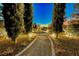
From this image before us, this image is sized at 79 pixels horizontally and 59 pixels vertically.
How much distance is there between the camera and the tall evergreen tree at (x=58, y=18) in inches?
175

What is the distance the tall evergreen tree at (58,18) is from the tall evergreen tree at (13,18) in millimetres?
504

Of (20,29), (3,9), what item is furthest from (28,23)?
(3,9)

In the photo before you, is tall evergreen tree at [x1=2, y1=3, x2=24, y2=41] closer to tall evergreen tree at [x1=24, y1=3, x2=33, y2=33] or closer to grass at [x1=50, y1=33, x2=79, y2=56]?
tall evergreen tree at [x1=24, y1=3, x2=33, y2=33]

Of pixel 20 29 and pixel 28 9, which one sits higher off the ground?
pixel 28 9

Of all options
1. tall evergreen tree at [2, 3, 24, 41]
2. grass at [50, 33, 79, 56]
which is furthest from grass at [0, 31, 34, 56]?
grass at [50, 33, 79, 56]

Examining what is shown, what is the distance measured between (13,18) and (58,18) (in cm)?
69

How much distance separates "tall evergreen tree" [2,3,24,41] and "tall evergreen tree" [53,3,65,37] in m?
0.50

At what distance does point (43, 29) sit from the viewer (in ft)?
14.8

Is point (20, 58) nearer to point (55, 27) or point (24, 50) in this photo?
point (24, 50)

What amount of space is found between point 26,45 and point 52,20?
0.54 meters

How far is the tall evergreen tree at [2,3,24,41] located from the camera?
173 inches

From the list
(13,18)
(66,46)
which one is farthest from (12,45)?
(66,46)

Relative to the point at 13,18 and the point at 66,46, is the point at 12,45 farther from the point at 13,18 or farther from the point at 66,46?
the point at 66,46

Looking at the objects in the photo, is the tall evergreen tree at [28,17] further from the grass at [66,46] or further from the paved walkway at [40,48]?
the grass at [66,46]
